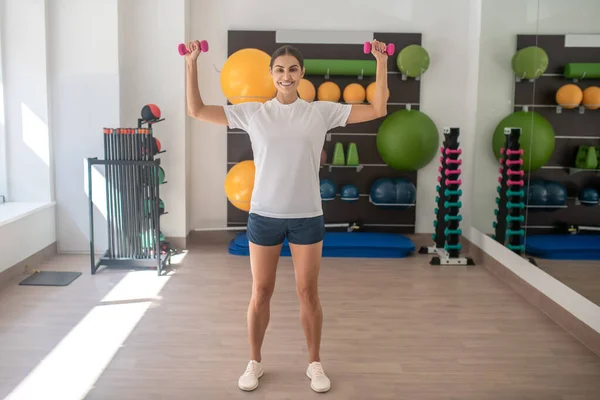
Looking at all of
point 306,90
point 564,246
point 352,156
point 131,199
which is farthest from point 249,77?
point 564,246

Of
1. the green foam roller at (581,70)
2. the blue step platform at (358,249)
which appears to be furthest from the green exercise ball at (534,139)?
the blue step platform at (358,249)

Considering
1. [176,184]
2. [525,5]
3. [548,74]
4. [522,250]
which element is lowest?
[522,250]

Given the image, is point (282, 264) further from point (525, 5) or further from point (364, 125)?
point (525, 5)

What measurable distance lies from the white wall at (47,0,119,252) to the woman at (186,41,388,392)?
9.81ft

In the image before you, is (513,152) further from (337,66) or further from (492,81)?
(337,66)

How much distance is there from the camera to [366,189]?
598 cm

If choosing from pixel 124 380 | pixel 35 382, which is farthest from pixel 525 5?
pixel 35 382

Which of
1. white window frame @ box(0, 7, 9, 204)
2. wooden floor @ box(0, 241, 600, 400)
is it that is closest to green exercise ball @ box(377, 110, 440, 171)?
wooden floor @ box(0, 241, 600, 400)

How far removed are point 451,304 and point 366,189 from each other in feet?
6.86

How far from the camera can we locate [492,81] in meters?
5.35

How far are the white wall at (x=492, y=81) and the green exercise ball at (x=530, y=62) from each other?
0.10 meters

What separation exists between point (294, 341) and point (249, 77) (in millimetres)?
2187

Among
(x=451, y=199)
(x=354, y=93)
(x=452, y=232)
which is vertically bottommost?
(x=452, y=232)

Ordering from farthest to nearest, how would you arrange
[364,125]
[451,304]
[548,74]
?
[364,125], [548,74], [451,304]
